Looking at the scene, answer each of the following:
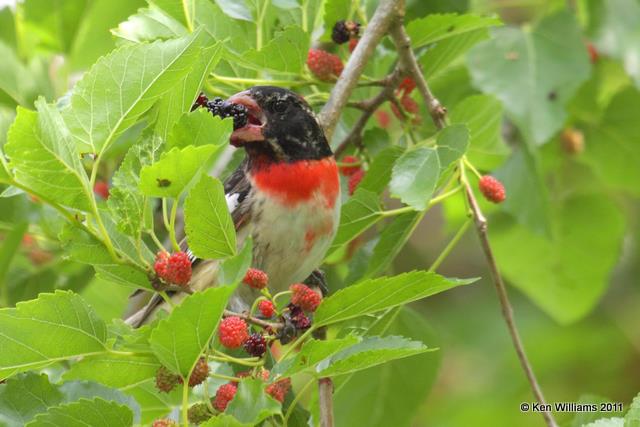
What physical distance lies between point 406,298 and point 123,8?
2463mm

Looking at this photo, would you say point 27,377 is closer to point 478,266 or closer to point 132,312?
point 132,312

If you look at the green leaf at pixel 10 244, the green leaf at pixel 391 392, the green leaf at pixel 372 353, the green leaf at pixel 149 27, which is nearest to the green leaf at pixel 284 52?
the green leaf at pixel 149 27

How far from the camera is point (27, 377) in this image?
2.63 metres

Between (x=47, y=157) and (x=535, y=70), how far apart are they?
267 centimetres

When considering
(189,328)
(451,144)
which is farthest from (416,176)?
(189,328)

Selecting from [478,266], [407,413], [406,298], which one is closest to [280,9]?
[406,298]

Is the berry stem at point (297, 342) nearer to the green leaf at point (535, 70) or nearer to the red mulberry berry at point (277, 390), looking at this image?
the red mulberry berry at point (277, 390)

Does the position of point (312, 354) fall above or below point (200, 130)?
below

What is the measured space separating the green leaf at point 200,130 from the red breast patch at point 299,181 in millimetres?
1121

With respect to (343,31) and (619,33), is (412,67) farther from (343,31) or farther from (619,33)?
(619,33)

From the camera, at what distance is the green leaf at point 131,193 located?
2.43 m

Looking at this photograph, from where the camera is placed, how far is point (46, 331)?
2.37 metres

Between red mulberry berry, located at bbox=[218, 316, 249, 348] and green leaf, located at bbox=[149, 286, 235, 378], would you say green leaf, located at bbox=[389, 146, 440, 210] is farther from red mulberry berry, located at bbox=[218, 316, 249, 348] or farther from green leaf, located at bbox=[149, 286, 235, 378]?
green leaf, located at bbox=[149, 286, 235, 378]

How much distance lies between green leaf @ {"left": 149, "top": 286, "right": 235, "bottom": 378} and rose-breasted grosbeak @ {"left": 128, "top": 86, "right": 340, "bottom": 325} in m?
1.18
